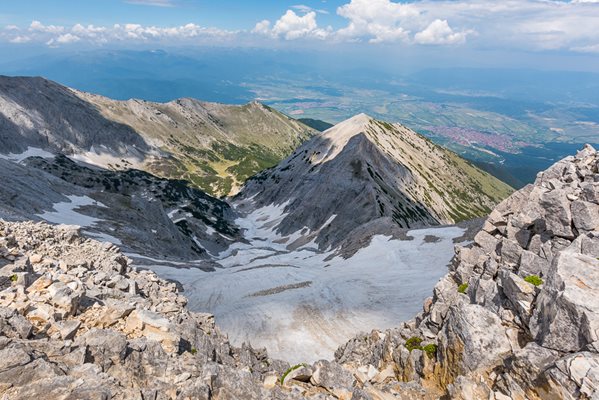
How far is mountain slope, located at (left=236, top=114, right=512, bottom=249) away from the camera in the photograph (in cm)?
11712

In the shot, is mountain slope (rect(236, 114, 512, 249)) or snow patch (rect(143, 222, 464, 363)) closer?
snow patch (rect(143, 222, 464, 363))

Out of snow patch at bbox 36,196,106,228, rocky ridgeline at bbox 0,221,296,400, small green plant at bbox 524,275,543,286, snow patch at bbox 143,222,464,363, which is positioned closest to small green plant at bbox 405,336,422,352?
small green plant at bbox 524,275,543,286

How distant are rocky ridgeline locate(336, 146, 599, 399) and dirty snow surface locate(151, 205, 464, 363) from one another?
12.8 m

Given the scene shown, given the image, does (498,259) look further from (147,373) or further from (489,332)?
(147,373)

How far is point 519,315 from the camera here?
17391 mm

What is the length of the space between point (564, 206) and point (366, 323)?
26.9 metres

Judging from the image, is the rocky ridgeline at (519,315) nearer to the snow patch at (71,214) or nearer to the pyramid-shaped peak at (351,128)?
the snow patch at (71,214)

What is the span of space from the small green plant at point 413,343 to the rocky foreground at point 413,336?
9cm

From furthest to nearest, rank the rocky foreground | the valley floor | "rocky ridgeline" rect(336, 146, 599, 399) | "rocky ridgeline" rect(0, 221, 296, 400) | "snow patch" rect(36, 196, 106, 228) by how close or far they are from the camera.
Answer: "snow patch" rect(36, 196, 106, 228)
the valley floor
"rocky ridgeline" rect(336, 146, 599, 399)
the rocky foreground
"rocky ridgeline" rect(0, 221, 296, 400)

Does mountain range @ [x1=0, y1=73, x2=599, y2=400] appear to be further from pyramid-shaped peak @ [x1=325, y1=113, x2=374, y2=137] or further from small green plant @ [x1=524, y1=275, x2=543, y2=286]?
pyramid-shaped peak @ [x1=325, y1=113, x2=374, y2=137]

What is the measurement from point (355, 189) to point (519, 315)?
111m

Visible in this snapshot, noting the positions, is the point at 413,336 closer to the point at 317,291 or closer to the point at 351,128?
the point at 317,291

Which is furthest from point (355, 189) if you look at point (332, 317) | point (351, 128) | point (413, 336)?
point (413, 336)

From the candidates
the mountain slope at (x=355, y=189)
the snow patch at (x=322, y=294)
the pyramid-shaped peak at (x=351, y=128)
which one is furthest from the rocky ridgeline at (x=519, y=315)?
the pyramid-shaped peak at (x=351, y=128)
